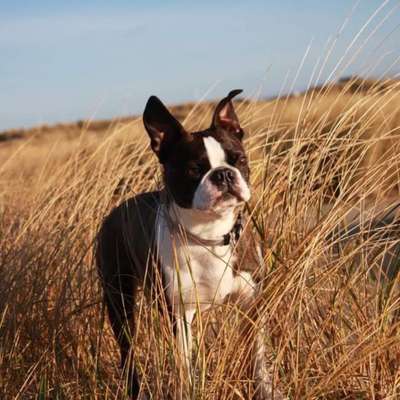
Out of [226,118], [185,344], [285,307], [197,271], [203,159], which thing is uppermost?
[226,118]

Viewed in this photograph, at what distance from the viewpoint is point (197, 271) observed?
11.6 ft

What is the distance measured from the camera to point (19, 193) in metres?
8.44

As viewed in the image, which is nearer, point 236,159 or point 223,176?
point 223,176

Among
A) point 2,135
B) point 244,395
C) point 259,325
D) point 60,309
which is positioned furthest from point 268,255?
point 2,135

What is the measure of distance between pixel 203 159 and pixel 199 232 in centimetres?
30

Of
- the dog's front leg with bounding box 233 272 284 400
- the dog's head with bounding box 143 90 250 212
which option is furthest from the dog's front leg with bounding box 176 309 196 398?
the dog's head with bounding box 143 90 250 212

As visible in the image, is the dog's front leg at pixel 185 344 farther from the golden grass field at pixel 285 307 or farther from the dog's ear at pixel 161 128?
the dog's ear at pixel 161 128

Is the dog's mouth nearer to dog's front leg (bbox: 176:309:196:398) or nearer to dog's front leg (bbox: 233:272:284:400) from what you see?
dog's front leg (bbox: 233:272:284:400)

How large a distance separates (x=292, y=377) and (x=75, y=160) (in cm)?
343

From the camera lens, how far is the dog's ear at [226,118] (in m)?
3.76

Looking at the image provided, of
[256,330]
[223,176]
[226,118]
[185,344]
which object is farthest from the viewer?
[226,118]

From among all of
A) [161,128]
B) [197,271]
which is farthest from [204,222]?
[161,128]

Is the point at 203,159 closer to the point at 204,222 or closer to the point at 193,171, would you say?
the point at 193,171

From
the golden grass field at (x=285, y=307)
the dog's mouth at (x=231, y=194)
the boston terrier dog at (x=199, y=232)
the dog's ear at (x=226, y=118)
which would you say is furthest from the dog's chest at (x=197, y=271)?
the dog's ear at (x=226, y=118)
